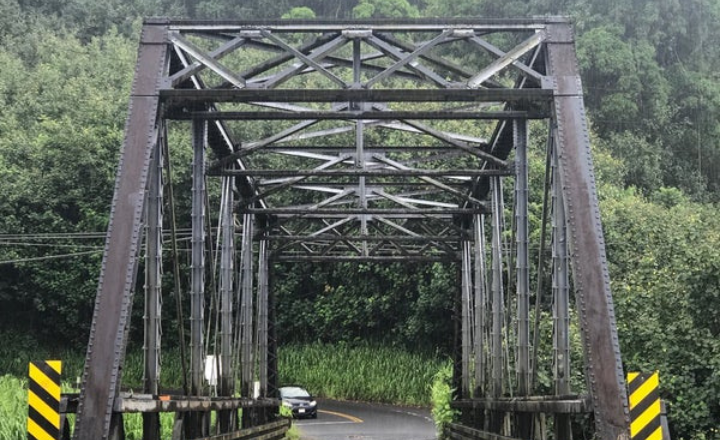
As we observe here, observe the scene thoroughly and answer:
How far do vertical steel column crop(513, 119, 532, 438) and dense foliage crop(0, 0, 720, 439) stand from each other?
5.69 m

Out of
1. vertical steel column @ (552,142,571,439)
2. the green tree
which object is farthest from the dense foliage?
vertical steel column @ (552,142,571,439)

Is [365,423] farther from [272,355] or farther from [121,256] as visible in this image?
[121,256]

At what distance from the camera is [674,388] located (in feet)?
47.7

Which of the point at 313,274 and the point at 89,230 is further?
the point at 313,274

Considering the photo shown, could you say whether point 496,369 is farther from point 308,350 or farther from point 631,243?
point 308,350

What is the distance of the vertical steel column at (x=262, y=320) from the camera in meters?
23.4

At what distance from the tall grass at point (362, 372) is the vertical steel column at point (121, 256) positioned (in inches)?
1060

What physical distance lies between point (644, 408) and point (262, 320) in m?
15.4

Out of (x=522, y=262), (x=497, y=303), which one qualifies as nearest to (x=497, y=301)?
(x=497, y=303)

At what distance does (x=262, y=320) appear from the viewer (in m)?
23.5

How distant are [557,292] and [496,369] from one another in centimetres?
518

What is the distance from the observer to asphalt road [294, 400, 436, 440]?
2634cm

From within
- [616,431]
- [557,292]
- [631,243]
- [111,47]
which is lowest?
[616,431]

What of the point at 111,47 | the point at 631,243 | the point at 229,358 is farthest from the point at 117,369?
the point at 111,47
